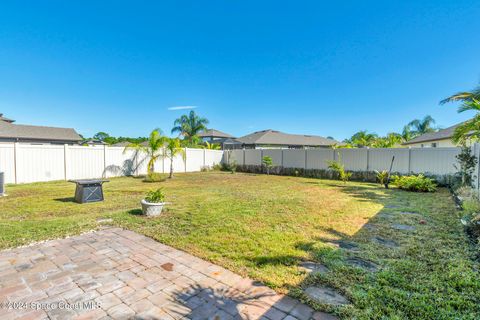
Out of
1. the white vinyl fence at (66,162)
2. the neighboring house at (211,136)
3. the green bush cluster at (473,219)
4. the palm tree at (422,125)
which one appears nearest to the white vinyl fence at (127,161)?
the white vinyl fence at (66,162)

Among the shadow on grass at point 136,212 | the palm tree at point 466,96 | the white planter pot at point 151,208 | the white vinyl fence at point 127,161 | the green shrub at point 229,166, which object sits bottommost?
the shadow on grass at point 136,212

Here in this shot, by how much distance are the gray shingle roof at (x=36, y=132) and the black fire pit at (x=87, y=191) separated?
19.3 m

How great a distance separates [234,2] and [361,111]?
73.6 ft

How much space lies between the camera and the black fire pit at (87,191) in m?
6.60

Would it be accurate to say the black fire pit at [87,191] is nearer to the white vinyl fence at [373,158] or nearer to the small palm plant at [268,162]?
the small palm plant at [268,162]

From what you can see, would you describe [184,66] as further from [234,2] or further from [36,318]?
[36,318]

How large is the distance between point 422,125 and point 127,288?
39040 mm

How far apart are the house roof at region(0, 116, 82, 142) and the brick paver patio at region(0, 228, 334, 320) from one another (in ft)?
76.4

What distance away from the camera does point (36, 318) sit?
6.44 feet

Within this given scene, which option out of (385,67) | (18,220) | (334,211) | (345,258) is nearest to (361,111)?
(385,67)

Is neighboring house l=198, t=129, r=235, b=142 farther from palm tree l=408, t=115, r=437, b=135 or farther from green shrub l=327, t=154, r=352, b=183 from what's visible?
palm tree l=408, t=115, r=437, b=135

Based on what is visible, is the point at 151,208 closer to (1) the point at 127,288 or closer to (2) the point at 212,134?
(1) the point at 127,288

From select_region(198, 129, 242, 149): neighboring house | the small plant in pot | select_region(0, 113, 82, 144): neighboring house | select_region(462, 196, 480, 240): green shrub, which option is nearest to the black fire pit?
the small plant in pot

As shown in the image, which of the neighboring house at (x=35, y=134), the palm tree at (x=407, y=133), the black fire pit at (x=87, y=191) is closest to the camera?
the black fire pit at (x=87, y=191)
